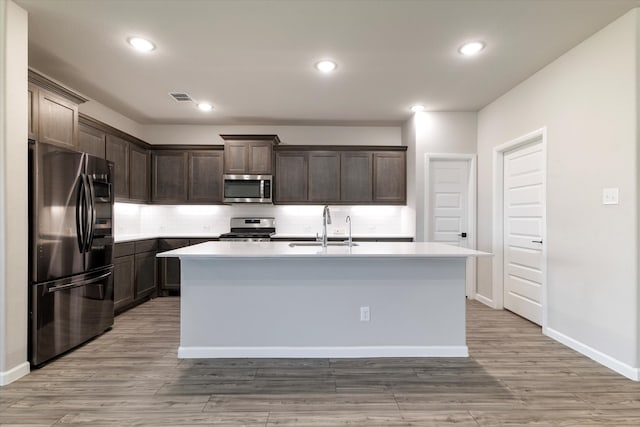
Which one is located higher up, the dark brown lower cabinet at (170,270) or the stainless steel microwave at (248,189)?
the stainless steel microwave at (248,189)

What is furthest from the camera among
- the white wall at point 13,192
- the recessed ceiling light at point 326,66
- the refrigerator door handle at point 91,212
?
the recessed ceiling light at point 326,66

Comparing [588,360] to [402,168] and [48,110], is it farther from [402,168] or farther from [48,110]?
[48,110]

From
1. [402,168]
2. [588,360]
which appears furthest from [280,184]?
[588,360]

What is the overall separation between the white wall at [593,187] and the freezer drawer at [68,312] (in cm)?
457

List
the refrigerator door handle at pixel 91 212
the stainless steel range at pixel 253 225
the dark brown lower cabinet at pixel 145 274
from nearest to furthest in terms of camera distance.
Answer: the refrigerator door handle at pixel 91 212
the dark brown lower cabinet at pixel 145 274
the stainless steel range at pixel 253 225

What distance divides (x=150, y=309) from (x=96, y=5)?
3472 millimetres

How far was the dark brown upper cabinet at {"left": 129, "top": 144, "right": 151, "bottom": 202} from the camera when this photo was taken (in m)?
4.77

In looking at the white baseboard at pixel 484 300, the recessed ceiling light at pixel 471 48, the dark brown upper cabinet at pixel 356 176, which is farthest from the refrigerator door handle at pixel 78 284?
the white baseboard at pixel 484 300

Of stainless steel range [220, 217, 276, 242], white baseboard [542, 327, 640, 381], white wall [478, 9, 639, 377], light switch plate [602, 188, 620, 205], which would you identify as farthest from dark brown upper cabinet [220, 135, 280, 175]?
white baseboard [542, 327, 640, 381]

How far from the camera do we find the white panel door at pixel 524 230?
3619 mm

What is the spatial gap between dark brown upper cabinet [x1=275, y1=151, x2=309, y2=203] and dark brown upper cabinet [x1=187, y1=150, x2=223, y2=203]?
96cm

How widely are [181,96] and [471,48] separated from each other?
11.2 ft

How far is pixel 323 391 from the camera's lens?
2.31 meters

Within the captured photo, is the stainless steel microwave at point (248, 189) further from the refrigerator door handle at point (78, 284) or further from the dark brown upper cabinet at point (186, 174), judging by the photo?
the refrigerator door handle at point (78, 284)
